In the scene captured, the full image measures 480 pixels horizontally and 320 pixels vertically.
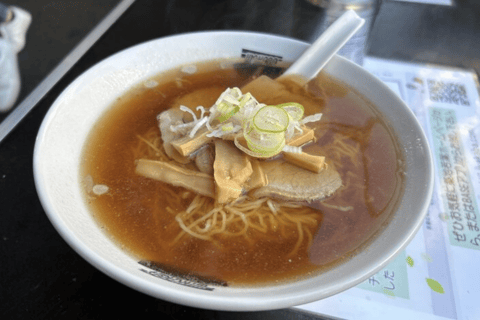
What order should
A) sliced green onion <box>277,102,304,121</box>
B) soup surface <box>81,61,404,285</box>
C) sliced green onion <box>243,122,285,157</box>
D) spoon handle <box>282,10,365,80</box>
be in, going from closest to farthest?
soup surface <box>81,61,404,285</box>
sliced green onion <box>243,122,285,157</box>
sliced green onion <box>277,102,304,121</box>
spoon handle <box>282,10,365,80</box>

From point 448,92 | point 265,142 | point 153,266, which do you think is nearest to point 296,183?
point 265,142

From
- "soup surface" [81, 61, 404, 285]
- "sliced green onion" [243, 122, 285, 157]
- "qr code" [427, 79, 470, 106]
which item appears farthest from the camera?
"qr code" [427, 79, 470, 106]

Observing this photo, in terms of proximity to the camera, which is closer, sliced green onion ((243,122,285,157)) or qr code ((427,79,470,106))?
sliced green onion ((243,122,285,157))

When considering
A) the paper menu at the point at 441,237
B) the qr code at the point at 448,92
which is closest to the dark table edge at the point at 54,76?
the paper menu at the point at 441,237

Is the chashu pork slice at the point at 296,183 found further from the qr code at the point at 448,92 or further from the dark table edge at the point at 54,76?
the dark table edge at the point at 54,76

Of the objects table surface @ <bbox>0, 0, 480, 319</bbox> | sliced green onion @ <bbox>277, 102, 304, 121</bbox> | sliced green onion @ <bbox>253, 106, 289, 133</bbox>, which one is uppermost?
sliced green onion @ <bbox>253, 106, 289, 133</bbox>

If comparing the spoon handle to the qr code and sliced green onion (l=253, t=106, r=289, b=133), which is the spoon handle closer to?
sliced green onion (l=253, t=106, r=289, b=133)

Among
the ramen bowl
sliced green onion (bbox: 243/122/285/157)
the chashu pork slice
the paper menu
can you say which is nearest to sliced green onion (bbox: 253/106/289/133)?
sliced green onion (bbox: 243/122/285/157)

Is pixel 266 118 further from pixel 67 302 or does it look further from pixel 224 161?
pixel 67 302
